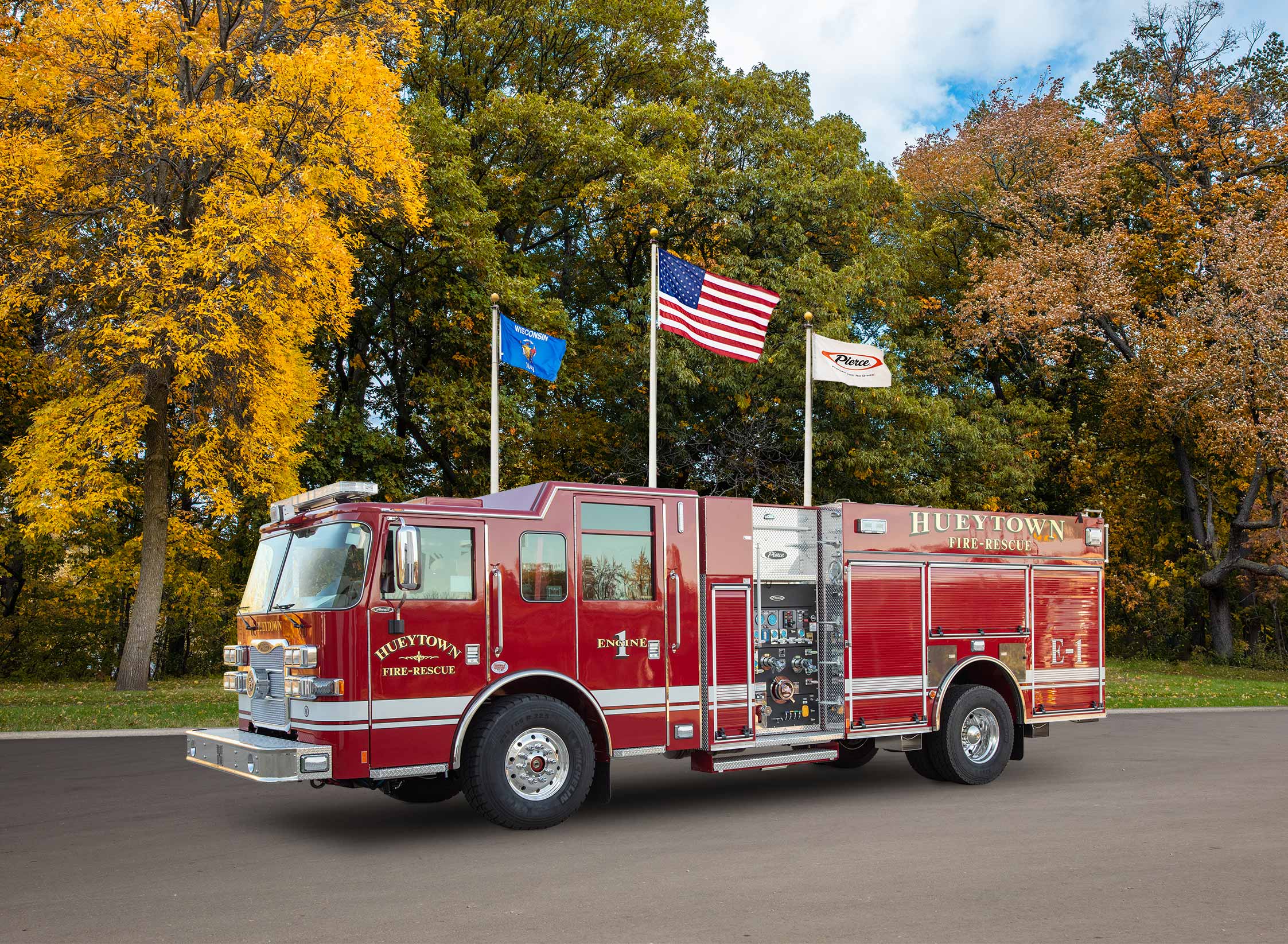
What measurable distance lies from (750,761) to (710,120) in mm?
26668

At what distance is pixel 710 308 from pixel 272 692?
9.98 m

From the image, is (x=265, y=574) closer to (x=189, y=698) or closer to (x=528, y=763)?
(x=528, y=763)

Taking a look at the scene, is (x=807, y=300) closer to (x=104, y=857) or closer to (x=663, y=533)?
(x=663, y=533)

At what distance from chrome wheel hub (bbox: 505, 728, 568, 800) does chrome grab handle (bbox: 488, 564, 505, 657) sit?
714mm

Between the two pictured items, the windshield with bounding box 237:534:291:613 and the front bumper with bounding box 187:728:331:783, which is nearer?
the front bumper with bounding box 187:728:331:783

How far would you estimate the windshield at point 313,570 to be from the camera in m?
8.87

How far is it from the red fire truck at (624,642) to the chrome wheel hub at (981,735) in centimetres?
3

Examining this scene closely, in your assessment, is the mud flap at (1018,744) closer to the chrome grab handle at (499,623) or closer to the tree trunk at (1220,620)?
the chrome grab handle at (499,623)

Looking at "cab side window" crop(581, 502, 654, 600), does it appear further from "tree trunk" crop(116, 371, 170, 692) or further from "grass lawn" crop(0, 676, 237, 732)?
"tree trunk" crop(116, 371, 170, 692)

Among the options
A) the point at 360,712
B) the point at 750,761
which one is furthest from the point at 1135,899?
the point at 360,712

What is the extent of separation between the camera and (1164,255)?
1452 inches

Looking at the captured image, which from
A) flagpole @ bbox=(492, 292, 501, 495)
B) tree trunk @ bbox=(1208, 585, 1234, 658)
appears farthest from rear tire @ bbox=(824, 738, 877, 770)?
tree trunk @ bbox=(1208, 585, 1234, 658)

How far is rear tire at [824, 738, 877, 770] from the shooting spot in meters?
12.6

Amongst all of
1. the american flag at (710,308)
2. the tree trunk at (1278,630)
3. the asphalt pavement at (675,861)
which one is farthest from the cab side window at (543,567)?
the tree trunk at (1278,630)
